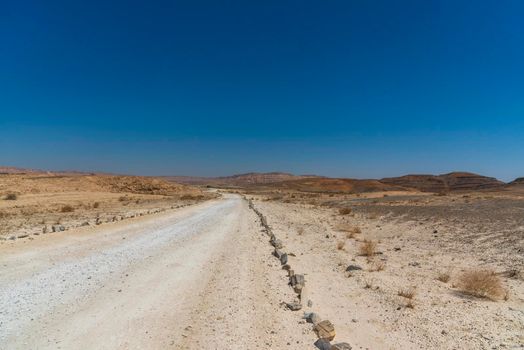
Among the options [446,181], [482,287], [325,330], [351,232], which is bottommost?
[351,232]

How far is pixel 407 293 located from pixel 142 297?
568cm

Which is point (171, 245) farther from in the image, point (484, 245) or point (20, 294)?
point (484, 245)

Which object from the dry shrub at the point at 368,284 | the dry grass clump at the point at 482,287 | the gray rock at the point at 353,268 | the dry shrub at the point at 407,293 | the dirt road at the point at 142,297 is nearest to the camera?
the dirt road at the point at 142,297

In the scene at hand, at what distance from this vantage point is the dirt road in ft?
19.0

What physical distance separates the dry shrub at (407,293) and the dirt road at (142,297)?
2.45 m

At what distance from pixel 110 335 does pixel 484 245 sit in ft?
A: 45.3

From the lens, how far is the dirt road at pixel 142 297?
19.0 feet

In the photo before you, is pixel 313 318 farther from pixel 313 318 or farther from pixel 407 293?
pixel 407 293

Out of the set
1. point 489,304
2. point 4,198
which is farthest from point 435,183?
point 489,304

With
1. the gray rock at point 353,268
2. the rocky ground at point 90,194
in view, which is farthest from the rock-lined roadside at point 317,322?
the rocky ground at point 90,194

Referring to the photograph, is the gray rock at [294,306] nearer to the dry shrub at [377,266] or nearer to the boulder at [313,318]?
the boulder at [313,318]

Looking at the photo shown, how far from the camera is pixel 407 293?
8406 millimetres

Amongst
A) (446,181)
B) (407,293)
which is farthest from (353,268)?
(446,181)

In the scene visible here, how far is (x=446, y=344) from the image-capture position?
6.04 m
